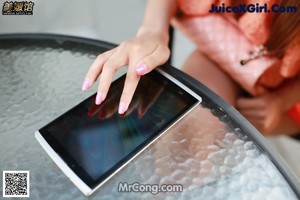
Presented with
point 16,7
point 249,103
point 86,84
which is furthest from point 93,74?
point 249,103

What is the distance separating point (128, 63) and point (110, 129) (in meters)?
0.08

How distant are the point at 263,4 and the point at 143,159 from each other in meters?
0.21

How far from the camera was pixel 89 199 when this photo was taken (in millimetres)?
309

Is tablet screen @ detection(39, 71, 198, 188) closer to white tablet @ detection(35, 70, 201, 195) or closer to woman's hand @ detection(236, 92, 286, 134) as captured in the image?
white tablet @ detection(35, 70, 201, 195)

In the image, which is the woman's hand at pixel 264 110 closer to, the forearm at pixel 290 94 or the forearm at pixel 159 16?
the forearm at pixel 290 94

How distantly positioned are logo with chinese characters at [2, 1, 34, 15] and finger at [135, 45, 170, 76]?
140mm

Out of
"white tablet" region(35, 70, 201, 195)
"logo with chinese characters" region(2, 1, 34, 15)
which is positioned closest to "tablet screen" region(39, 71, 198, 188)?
"white tablet" region(35, 70, 201, 195)

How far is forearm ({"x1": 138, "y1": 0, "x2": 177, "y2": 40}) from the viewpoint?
0.45 meters

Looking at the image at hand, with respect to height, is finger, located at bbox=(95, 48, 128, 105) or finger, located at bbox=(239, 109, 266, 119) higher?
finger, located at bbox=(95, 48, 128, 105)

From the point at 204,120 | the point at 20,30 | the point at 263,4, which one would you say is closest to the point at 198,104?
the point at 204,120

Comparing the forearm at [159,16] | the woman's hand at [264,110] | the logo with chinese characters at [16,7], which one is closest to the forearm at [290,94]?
the woman's hand at [264,110]

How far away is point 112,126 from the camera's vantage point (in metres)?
0.35

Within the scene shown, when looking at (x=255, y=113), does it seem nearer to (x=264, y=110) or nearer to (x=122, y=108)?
(x=264, y=110)

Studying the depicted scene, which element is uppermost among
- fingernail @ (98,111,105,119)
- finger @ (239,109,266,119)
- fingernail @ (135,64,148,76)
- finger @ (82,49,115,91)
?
fingernail @ (135,64,148,76)
